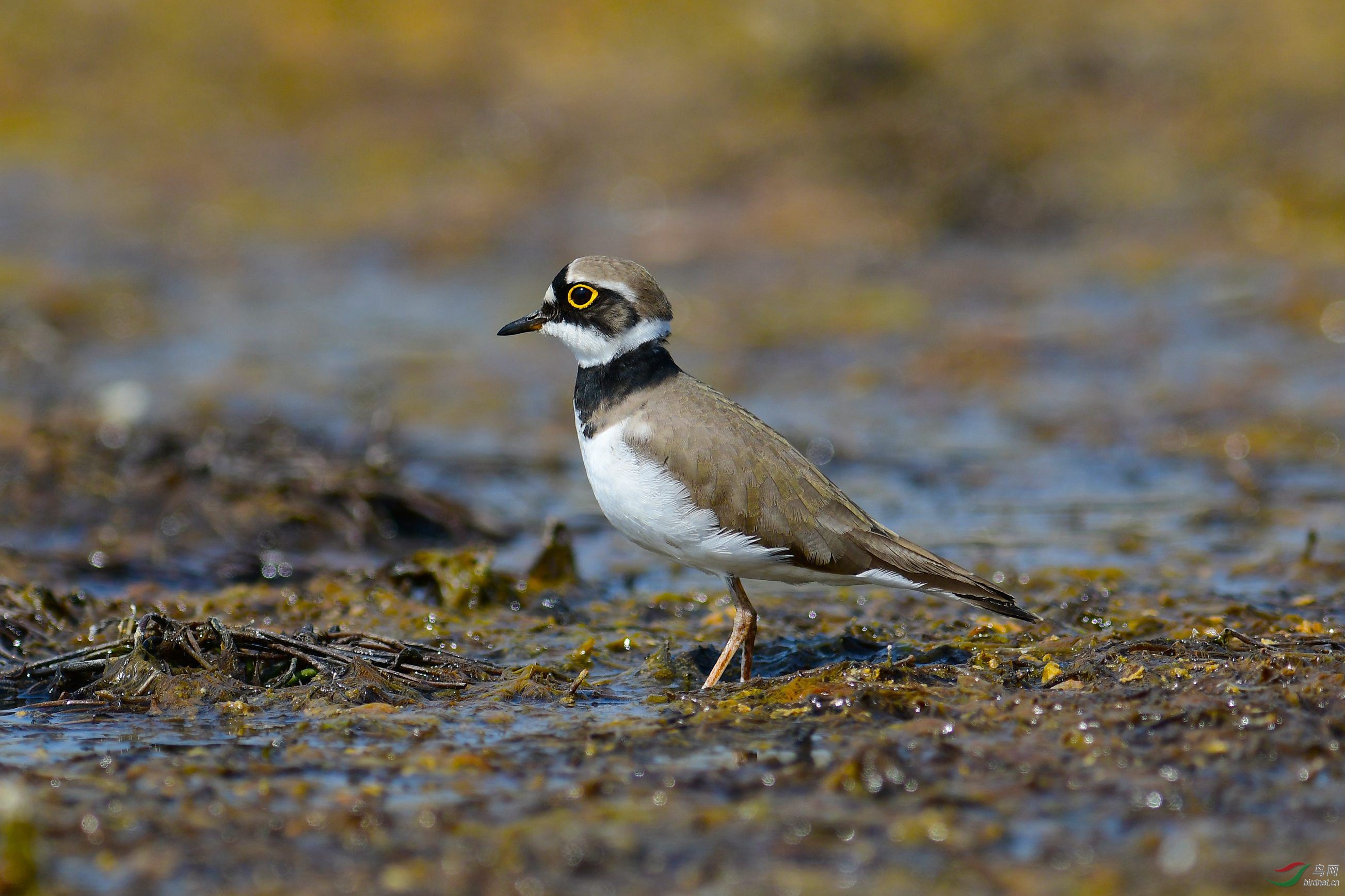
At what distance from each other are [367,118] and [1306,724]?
16674 mm

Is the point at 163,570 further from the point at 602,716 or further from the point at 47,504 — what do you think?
the point at 602,716

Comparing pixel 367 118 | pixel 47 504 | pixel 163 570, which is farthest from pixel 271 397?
pixel 367 118

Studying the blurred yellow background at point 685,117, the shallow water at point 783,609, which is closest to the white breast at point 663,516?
the shallow water at point 783,609

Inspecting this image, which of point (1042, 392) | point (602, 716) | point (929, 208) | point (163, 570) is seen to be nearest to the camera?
point (602, 716)

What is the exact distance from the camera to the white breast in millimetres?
5527

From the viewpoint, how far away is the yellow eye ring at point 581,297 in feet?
20.1

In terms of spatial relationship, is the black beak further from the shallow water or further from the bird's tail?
the bird's tail

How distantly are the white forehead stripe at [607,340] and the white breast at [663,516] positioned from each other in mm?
446

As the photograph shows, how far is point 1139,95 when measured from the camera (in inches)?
691

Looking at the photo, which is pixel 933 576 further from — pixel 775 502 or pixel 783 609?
pixel 783 609

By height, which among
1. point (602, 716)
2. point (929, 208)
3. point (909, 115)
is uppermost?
point (909, 115)

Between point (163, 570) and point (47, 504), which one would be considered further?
point (47, 504)

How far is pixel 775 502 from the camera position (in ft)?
18.6

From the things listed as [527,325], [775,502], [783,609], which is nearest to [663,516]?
[775,502]
